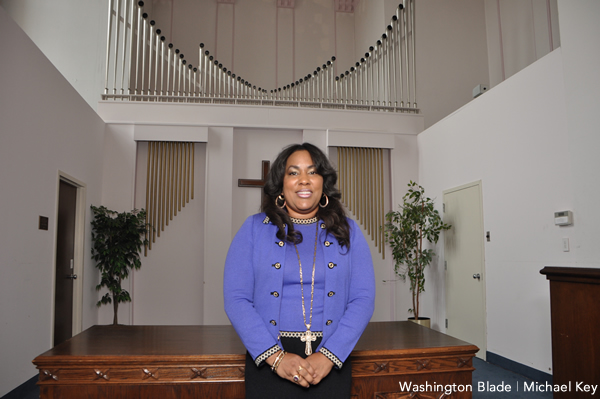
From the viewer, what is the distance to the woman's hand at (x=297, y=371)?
1.38 metres

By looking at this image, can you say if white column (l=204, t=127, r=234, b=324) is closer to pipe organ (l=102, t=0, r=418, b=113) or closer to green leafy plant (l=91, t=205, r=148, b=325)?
pipe organ (l=102, t=0, r=418, b=113)

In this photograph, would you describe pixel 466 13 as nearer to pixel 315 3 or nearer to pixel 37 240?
pixel 315 3

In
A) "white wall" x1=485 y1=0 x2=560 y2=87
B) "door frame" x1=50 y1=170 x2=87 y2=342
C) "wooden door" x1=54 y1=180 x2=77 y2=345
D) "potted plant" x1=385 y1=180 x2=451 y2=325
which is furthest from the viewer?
"white wall" x1=485 y1=0 x2=560 y2=87

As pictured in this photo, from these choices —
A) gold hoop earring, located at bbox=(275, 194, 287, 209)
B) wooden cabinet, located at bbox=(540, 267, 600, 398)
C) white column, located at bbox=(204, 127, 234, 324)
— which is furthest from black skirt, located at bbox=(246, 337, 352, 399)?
white column, located at bbox=(204, 127, 234, 324)

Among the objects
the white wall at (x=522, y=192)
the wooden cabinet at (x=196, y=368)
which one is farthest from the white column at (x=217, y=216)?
the wooden cabinet at (x=196, y=368)

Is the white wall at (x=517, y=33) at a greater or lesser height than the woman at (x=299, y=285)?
greater

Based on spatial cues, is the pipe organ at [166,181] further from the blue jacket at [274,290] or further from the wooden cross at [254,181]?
the blue jacket at [274,290]

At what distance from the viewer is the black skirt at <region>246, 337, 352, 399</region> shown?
1414mm

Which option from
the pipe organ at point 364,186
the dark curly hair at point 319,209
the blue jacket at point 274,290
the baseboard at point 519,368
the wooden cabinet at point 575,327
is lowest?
the baseboard at point 519,368

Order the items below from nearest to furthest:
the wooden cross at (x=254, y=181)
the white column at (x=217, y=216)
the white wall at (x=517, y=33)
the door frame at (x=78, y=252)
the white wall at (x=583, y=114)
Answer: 1. the white wall at (x=583, y=114)
2. the door frame at (x=78, y=252)
3. the white wall at (x=517, y=33)
4. the white column at (x=217, y=216)
5. the wooden cross at (x=254, y=181)

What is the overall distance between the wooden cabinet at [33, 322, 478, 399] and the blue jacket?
33 centimetres

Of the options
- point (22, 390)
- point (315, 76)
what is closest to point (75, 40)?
point (315, 76)

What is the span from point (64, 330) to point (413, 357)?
4.10 meters

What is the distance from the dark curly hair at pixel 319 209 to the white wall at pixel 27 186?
269 cm
